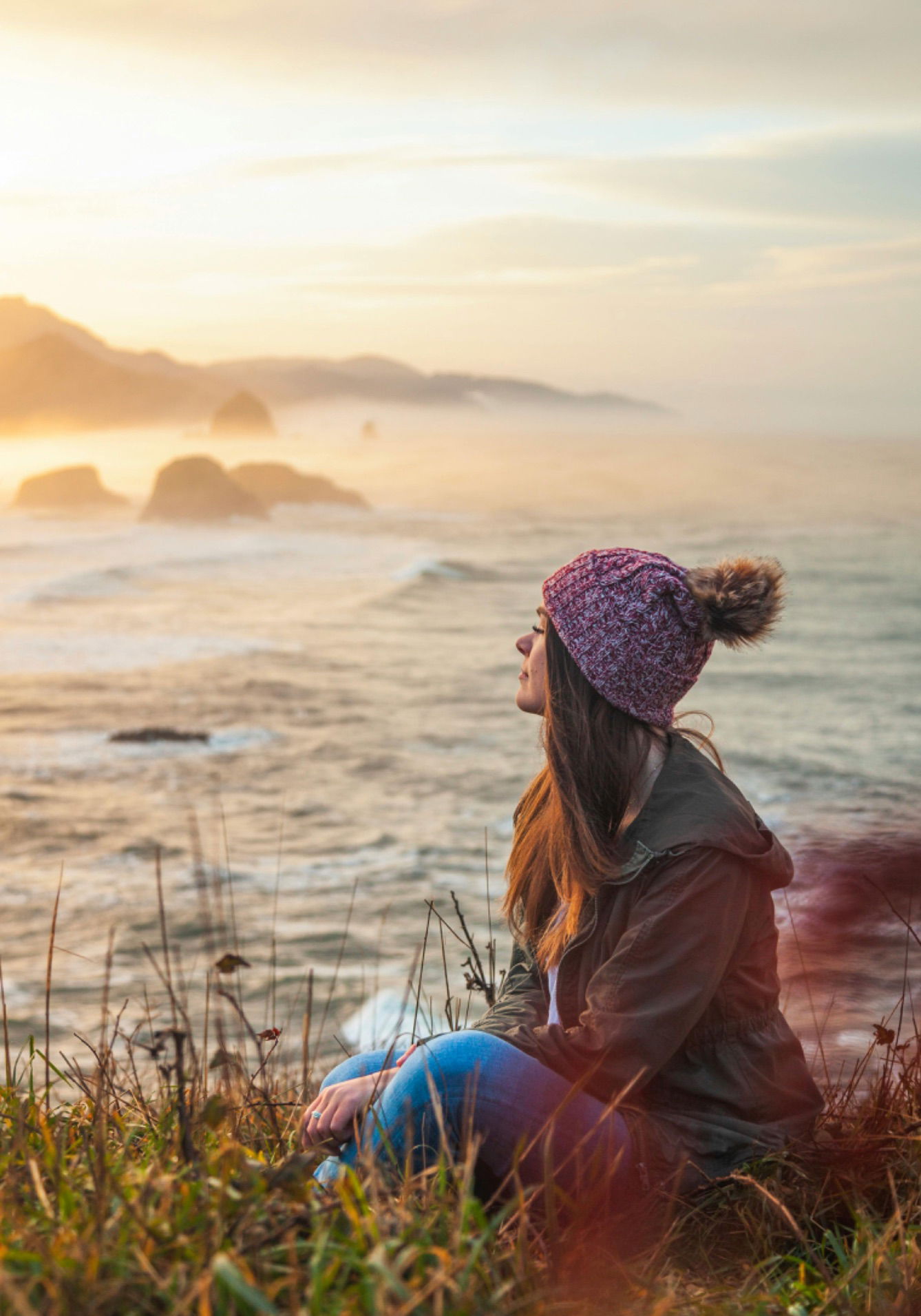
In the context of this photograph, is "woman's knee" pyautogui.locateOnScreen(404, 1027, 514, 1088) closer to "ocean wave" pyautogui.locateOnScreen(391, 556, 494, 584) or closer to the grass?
the grass

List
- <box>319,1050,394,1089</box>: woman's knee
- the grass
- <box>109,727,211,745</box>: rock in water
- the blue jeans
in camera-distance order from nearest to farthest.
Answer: the grass, the blue jeans, <box>319,1050,394,1089</box>: woman's knee, <box>109,727,211,745</box>: rock in water

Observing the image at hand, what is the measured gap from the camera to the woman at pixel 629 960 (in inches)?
101

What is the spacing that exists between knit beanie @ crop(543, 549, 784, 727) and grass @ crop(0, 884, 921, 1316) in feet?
3.38

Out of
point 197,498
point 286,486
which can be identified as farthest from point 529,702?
point 286,486

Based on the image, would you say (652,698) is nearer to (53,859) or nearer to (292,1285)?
(292,1285)

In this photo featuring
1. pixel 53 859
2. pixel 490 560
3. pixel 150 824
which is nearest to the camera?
pixel 53 859

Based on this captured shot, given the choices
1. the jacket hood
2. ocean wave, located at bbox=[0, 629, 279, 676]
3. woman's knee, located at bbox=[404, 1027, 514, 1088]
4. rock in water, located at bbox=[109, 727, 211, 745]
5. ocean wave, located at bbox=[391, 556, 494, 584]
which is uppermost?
the jacket hood

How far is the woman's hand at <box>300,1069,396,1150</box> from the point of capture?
2646mm

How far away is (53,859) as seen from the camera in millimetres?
20453

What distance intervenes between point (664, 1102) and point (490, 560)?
245 feet

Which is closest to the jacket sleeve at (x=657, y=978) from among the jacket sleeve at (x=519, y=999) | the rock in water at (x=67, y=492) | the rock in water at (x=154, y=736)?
the jacket sleeve at (x=519, y=999)

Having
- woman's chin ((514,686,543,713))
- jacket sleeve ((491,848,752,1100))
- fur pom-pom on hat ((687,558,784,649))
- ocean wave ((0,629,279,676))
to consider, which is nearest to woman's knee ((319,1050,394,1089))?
jacket sleeve ((491,848,752,1100))

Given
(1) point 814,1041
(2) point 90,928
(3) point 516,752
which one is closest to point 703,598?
(1) point 814,1041

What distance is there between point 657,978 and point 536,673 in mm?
791
